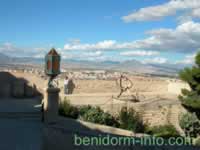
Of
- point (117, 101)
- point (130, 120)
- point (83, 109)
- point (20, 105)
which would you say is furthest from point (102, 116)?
point (20, 105)

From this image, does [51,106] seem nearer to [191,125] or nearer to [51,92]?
[51,92]

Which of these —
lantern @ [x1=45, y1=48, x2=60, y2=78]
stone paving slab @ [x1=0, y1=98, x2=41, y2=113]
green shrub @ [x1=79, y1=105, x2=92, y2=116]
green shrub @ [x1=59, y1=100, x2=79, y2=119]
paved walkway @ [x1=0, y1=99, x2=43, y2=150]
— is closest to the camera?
paved walkway @ [x1=0, y1=99, x2=43, y2=150]

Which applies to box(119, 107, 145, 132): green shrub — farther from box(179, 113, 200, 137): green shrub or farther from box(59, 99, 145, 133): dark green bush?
box(179, 113, 200, 137): green shrub

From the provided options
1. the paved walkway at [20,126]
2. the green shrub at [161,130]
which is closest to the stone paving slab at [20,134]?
the paved walkway at [20,126]

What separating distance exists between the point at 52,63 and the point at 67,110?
319cm

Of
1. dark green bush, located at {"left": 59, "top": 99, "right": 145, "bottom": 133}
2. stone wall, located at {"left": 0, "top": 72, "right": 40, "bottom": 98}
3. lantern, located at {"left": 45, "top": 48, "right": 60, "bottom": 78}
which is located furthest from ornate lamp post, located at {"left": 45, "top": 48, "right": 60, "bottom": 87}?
stone wall, located at {"left": 0, "top": 72, "right": 40, "bottom": 98}

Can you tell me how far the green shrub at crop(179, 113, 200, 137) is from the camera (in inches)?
600

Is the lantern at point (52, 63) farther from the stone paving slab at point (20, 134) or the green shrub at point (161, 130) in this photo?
the green shrub at point (161, 130)

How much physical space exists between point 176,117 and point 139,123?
8.11 feet

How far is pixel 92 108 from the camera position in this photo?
46.3 feet

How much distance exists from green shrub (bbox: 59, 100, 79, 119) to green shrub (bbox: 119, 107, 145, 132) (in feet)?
6.23

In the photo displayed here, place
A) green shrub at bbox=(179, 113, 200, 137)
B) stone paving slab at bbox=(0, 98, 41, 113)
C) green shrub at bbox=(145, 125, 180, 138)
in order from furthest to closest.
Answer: green shrub at bbox=(179, 113, 200, 137), green shrub at bbox=(145, 125, 180, 138), stone paving slab at bbox=(0, 98, 41, 113)

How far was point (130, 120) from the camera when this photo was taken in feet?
45.9

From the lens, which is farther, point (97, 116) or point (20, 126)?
point (97, 116)
